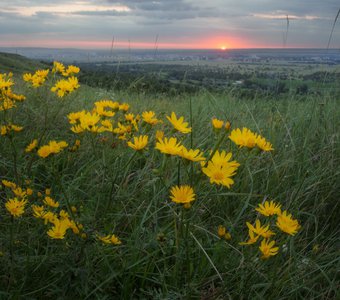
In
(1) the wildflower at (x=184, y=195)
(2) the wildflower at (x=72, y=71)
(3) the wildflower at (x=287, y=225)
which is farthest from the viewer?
(2) the wildflower at (x=72, y=71)

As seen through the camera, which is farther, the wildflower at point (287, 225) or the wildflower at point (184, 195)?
the wildflower at point (287, 225)

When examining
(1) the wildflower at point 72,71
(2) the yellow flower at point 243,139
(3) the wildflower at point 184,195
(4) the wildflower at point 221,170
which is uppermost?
(1) the wildflower at point 72,71

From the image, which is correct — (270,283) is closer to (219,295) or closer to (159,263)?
(219,295)

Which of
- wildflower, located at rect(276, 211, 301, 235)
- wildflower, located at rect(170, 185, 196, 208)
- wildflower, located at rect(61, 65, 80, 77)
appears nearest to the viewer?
wildflower, located at rect(170, 185, 196, 208)

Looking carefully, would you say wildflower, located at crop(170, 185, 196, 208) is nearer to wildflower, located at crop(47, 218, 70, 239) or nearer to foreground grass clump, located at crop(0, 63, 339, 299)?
foreground grass clump, located at crop(0, 63, 339, 299)

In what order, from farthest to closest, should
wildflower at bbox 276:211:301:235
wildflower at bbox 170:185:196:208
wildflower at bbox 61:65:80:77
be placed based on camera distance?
wildflower at bbox 61:65:80:77, wildflower at bbox 276:211:301:235, wildflower at bbox 170:185:196:208

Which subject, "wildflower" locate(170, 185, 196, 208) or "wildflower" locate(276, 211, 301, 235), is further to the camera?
"wildflower" locate(276, 211, 301, 235)

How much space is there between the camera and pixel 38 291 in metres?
1.24

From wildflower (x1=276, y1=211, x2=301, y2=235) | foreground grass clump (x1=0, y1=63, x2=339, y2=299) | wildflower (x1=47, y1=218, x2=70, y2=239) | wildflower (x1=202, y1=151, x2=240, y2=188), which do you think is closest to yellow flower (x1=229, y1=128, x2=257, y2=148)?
foreground grass clump (x1=0, y1=63, x2=339, y2=299)

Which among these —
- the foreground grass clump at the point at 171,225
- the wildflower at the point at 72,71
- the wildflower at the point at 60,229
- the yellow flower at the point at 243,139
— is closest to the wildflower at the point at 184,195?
the foreground grass clump at the point at 171,225

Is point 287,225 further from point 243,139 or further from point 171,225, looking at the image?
point 171,225

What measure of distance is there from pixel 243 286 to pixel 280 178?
879 mm

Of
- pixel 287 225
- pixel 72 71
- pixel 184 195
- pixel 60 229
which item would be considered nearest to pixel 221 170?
pixel 184 195

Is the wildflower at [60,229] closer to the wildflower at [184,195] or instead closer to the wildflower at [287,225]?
the wildflower at [184,195]
